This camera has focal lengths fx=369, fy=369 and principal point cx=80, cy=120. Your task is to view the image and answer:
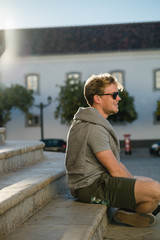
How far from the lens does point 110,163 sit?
3.49 metres

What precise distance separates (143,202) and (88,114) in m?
0.99

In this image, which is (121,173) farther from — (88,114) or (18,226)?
(18,226)

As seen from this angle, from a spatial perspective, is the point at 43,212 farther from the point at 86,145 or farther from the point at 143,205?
the point at 143,205

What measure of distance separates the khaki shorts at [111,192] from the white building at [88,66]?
2750 cm

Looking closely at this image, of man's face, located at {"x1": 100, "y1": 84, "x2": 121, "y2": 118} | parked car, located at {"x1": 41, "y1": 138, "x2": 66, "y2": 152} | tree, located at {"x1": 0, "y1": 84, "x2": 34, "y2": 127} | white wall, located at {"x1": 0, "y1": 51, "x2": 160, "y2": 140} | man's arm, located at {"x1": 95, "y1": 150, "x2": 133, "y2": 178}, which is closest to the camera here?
man's arm, located at {"x1": 95, "y1": 150, "x2": 133, "y2": 178}

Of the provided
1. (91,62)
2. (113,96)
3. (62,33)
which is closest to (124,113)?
(91,62)

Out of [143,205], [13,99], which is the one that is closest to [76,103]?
[13,99]

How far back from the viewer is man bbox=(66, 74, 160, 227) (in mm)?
3416

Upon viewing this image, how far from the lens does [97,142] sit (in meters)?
3.49

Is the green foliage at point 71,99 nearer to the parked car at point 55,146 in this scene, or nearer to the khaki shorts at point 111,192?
the parked car at point 55,146

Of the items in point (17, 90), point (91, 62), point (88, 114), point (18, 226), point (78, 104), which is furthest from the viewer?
point (91, 62)

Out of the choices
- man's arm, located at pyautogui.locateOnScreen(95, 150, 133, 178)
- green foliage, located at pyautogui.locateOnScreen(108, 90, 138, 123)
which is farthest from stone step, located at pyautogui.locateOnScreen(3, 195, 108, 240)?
green foliage, located at pyautogui.locateOnScreen(108, 90, 138, 123)

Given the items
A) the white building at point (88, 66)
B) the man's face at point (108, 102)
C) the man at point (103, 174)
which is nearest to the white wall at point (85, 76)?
the white building at point (88, 66)

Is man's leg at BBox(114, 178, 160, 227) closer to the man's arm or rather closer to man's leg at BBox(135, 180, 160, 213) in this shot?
man's leg at BBox(135, 180, 160, 213)
